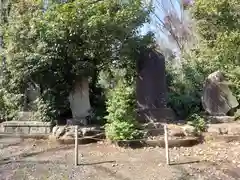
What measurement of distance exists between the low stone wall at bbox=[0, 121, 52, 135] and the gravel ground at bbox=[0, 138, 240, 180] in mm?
935

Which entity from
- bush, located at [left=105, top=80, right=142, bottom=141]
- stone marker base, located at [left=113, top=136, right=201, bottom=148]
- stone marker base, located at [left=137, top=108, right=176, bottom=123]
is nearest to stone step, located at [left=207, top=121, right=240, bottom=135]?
stone marker base, located at [left=113, top=136, right=201, bottom=148]

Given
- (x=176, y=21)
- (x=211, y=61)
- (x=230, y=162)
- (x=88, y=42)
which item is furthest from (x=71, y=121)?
(x=176, y=21)

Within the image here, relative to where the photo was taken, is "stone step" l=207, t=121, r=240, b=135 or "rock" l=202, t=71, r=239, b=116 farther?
"rock" l=202, t=71, r=239, b=116

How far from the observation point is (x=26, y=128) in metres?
8.59

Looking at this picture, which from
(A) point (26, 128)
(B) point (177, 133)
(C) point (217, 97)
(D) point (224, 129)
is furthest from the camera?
(C) point (217, 97)

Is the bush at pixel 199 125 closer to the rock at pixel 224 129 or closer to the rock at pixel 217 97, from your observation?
the rock at pixel 224 129

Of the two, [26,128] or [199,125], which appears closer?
[199,125]

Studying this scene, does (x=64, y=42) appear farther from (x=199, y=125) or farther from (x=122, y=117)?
(x=199, y=125)

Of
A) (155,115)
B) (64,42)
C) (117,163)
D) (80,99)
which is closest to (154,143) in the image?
(117,163)

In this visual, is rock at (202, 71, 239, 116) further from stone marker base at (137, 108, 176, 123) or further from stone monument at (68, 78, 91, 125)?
stone monument at (68, 78, 91, 125)

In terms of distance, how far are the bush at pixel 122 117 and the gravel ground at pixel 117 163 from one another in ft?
1.14

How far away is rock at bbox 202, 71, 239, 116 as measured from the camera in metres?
9.26

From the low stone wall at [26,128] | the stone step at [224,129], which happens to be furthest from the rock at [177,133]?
the low stone wall at [26,128]

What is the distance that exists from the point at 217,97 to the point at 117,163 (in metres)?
4.90
